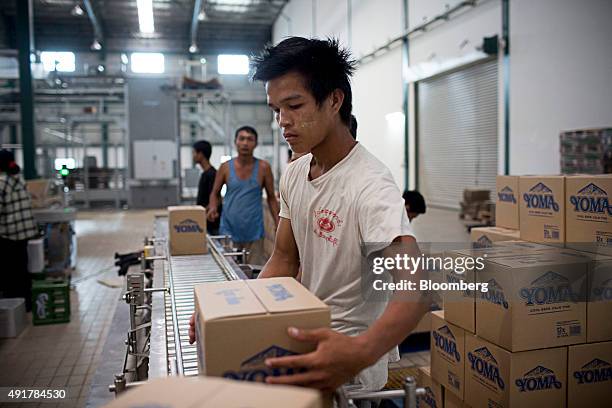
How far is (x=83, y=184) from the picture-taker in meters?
15.0

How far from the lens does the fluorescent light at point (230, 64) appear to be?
1741 centimetres

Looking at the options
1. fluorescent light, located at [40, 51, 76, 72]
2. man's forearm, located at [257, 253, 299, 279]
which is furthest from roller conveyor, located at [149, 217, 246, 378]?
fluorescent light, located at [40, 51, 76, 72]

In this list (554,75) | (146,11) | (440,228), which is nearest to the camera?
(554,75)

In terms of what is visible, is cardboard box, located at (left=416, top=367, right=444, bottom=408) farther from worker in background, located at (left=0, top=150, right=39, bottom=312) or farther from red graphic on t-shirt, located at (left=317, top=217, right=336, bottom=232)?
worker in background, located at (left=0, top=150, right=39, bottom=312)

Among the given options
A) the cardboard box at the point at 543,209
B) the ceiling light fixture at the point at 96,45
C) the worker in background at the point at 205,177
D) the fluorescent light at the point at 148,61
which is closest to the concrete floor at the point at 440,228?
the worker in background at the point at 205,177

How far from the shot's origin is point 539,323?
1.87m

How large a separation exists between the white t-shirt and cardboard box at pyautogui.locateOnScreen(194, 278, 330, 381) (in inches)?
9.9

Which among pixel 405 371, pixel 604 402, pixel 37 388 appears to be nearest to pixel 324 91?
pixel 604 402

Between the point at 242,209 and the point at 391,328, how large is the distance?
10.6 feet

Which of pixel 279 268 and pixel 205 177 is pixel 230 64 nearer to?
pixel 205 177

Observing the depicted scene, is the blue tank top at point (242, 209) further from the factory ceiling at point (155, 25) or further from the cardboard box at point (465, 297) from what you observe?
the factory ceiling at point (155, 25)

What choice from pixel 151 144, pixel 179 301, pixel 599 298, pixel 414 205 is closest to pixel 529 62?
pixel 414 205

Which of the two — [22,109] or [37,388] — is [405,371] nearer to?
[37,388]

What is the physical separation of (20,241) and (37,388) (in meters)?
2.16
